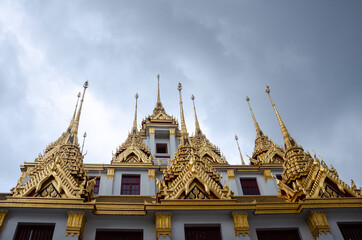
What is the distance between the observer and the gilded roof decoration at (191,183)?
1522cm

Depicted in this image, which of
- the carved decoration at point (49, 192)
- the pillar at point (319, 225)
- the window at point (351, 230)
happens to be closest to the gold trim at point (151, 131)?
the carved decoration at point (49, 192)

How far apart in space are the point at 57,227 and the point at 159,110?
21.8 metres

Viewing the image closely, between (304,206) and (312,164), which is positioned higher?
(312,164)

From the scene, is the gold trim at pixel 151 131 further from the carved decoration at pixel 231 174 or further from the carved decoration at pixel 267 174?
the carved decoration at pixel 267 174

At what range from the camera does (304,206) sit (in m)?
14.9

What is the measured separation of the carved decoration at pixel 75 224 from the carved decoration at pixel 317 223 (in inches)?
399

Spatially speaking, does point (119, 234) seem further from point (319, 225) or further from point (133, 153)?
point (133, 153)

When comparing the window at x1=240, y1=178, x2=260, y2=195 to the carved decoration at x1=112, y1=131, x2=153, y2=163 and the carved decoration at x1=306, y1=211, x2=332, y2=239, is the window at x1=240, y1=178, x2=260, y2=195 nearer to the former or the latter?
the carved decoration at x1=112, y1=131, x2=153, y2=163

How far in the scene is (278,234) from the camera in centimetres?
1482

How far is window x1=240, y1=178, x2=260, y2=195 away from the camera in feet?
80.7

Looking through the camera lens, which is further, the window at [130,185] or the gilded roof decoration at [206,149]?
the gilded roof decoration at [206,149]

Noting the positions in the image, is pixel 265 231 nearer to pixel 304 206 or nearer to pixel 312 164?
pixel 304 206

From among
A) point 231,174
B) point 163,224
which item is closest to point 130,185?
point 231,174

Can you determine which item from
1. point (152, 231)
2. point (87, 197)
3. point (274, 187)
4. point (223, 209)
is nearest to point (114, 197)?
point (87, 197)
